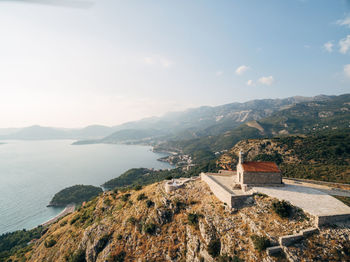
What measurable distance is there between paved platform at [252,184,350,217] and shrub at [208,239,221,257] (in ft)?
31.9

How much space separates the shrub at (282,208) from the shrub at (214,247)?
854cm

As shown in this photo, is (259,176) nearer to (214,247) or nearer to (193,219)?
(193,219)

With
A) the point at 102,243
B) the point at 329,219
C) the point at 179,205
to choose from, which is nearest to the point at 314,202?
the point at 329,219

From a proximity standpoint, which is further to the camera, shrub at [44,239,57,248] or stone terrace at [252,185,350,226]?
shrub at [44,239,57,248]

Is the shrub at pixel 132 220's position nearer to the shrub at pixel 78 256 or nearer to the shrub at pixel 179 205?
the shrub at pixel 179 205

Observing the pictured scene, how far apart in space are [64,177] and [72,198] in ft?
193

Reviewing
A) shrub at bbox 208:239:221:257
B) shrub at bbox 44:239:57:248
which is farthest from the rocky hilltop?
shrub at bbox 44:239:57:248

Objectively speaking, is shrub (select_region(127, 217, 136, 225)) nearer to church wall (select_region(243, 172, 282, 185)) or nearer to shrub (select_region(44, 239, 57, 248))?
church wall (select_region(243, 172, 282, 185))

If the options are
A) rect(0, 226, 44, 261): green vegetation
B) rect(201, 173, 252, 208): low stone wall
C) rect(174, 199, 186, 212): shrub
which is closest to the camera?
rect(201, 173, 252, 208): low stone wall

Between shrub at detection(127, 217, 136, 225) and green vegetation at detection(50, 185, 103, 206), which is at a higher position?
shrub at detection(127, 217, 136, 225)

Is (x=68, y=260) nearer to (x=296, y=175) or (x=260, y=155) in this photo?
(x=296, y=175)

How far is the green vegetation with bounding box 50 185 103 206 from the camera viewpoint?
98.8m

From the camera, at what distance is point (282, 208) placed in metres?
21.8

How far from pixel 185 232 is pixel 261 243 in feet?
38.8
